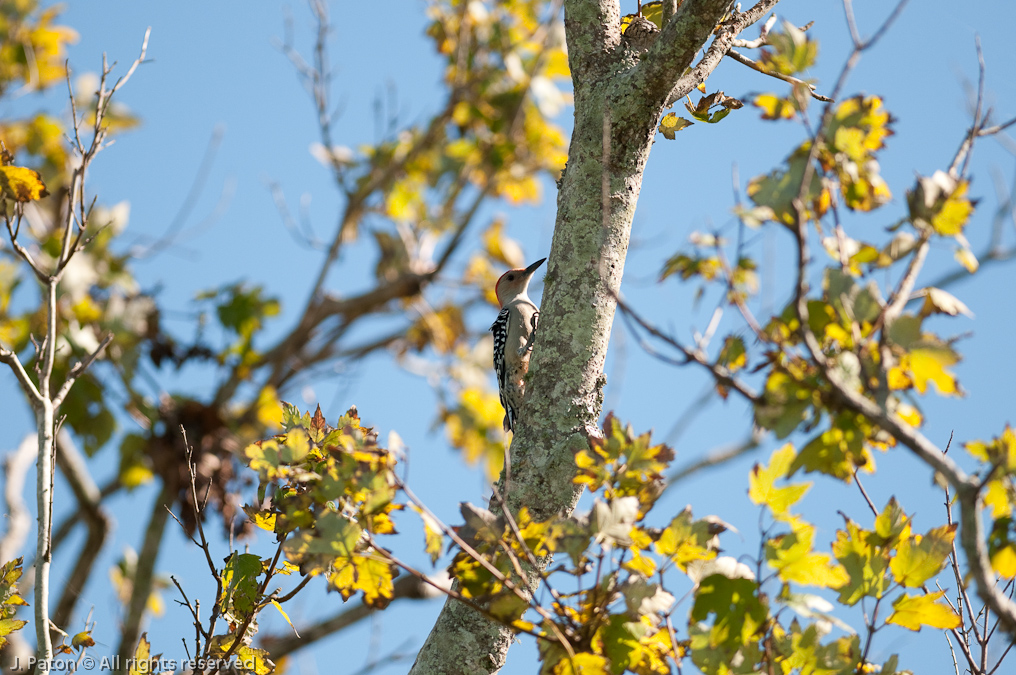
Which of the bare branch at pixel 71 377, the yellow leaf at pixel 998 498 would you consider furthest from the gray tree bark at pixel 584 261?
the bare branch at pixel 71 377

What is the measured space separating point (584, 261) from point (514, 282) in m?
4.07

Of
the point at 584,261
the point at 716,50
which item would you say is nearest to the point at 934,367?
the point at 584,261

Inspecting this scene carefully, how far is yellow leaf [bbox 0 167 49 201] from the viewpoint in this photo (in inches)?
113

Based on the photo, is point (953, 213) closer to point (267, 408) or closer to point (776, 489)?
point (776, 489)

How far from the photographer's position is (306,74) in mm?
8484

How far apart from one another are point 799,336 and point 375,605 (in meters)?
1.20

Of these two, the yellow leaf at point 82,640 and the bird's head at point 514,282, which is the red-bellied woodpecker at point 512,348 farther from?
the yellow leaf at point 82,640

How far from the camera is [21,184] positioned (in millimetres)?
2883

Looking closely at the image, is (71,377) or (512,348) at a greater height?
(512,348)

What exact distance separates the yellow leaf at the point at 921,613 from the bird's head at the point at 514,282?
A: 5.01 metres

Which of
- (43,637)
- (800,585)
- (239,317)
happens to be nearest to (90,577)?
Answer: (239,317)

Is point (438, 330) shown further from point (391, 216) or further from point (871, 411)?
point (871, 411)

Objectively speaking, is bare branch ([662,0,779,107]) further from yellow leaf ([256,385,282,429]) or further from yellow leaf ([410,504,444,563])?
yellow leaf ([256,385,282,429])

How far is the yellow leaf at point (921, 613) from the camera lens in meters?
1.82
